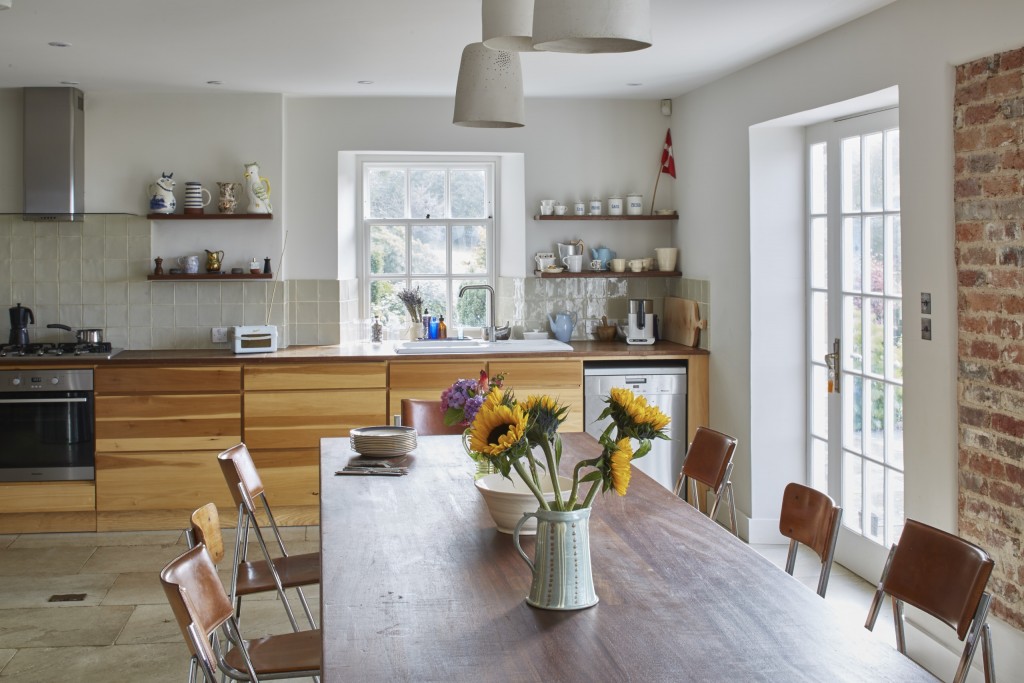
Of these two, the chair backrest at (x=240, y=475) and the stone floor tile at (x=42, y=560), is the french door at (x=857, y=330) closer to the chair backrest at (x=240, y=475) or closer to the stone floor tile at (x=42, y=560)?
the chair backrest at (x=240, y=475)

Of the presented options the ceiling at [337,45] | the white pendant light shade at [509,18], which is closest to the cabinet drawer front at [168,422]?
the ceiling at [337,45]

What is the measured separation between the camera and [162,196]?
21.6 feet

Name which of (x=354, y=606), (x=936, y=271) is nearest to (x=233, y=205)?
(x=936, y=271)

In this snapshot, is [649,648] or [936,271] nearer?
[649,648]

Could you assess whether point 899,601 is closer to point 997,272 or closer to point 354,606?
point 354,606

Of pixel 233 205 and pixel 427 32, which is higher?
pixel 427 32

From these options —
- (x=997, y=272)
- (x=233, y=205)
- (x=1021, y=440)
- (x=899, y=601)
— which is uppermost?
(x=233, y=205)

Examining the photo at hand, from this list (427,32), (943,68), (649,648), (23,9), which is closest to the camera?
(649,648)

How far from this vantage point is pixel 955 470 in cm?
395

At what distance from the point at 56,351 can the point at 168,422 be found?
2.77 feet

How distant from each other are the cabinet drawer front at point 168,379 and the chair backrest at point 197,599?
374 cm

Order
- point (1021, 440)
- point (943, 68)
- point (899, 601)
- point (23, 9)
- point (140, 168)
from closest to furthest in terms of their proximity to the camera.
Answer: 1. point (899, 601)
2. point (1021, 440)
3. point (943, 68)
4. point (23, 9)
5. point (140, 168)

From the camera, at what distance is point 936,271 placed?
13.2 feet

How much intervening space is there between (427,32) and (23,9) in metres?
1.74
